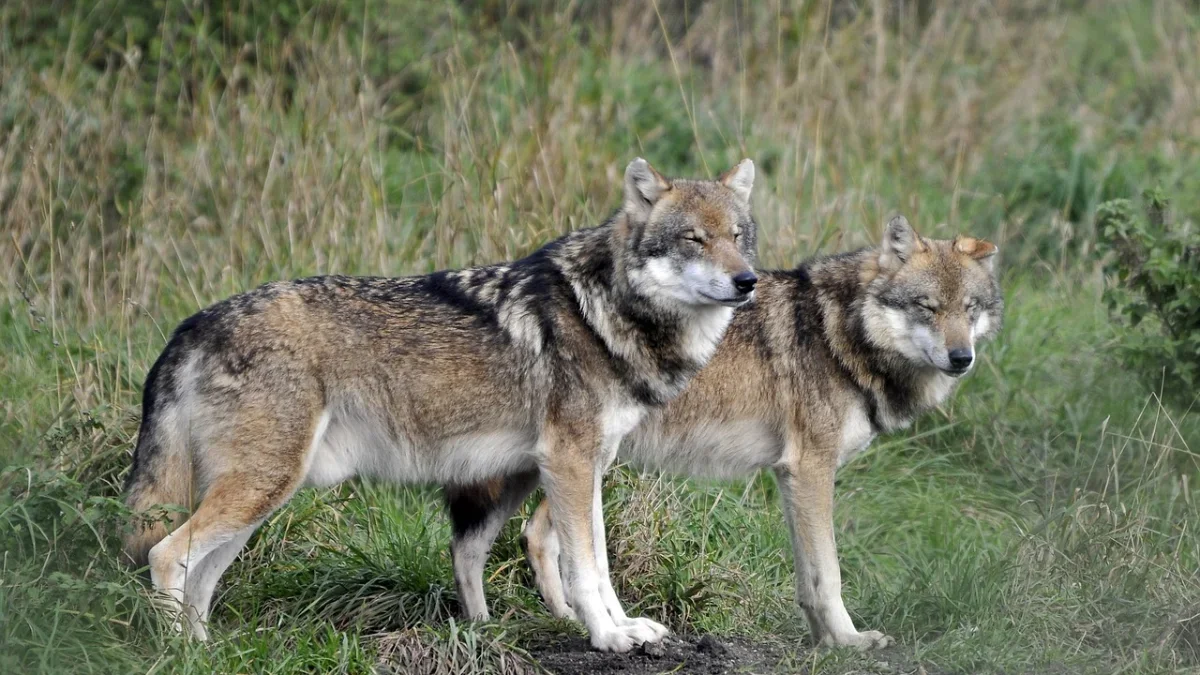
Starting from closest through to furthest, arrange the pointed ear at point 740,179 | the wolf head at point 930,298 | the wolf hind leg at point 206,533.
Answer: the wolf hind leg at point 206,533 < the pointed ear at point 740,179 < the wolf head at point 930,298

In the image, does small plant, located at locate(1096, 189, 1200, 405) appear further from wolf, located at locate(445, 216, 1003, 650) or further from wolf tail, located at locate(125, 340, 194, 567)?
wolf tail, located at locate(125, 340, 194, 567)

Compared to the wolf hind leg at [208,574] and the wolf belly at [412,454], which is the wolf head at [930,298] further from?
the wolf hind leg at [208,574]

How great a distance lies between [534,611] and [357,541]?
2.85ft

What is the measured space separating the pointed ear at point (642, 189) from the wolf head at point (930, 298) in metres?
1.16

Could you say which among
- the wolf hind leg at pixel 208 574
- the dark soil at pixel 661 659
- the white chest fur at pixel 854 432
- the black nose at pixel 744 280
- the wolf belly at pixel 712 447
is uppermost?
the black nose at pixel 744 280

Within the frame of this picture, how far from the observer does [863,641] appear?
5.46 metres

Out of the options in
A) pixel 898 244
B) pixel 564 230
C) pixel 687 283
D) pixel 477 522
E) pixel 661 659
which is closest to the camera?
pixel 661 659

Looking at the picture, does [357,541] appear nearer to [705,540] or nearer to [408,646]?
[408,646]

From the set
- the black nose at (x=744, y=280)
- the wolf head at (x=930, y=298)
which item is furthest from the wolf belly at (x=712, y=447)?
the black nose at (x=744, y=280)

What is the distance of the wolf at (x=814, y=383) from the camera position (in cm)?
583

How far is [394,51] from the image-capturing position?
1078 cm

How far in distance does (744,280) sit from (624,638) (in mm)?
1457

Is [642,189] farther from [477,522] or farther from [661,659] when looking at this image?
[661,659]

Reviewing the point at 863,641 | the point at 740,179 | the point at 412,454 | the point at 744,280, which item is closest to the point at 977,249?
the point at 740,179
